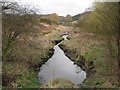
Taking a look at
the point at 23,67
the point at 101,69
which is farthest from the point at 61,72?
the point at 101,69

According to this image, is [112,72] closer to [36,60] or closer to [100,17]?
[100,17]

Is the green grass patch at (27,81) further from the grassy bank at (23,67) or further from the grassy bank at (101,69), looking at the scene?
the grassy bank at (101,69)

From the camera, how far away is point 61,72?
24016 millimetres

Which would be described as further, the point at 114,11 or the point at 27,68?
the point at 27,68

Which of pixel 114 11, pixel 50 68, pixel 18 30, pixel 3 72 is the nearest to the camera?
pixel 114 11

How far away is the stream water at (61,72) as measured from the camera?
70.9 feet

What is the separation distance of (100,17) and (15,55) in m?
10.3

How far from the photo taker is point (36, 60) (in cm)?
2664

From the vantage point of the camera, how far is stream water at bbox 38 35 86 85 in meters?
21.6

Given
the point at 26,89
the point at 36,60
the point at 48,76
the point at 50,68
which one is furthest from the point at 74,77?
the point at 26,89

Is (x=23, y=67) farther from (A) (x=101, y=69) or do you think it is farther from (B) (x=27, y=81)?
(A) (x=101, y=69)

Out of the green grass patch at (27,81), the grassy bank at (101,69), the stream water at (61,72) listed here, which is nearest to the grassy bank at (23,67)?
the green grass patch at (27,81)

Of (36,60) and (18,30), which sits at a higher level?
(18,30)

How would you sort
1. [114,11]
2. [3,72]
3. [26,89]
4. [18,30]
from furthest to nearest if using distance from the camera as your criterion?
[18,30] → [3,72] → [114,11] → [26,89]
